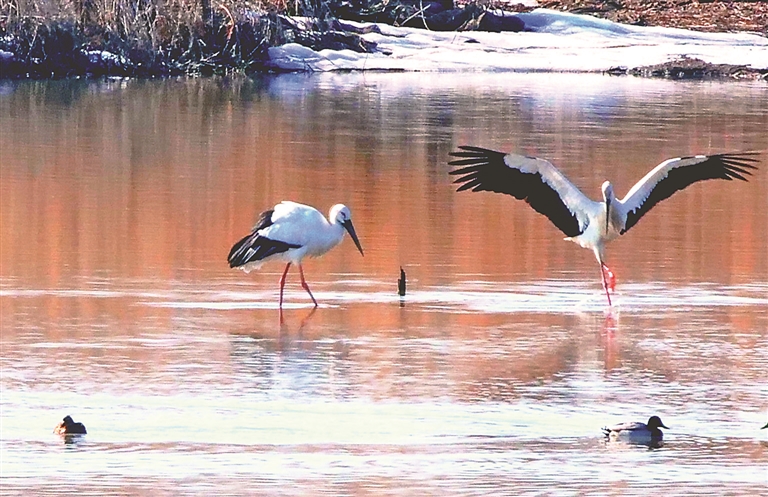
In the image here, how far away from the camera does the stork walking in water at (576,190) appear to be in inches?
402

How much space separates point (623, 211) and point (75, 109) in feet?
34.7

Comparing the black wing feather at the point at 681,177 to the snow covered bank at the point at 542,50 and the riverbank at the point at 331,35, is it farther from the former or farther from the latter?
the snow covered bank at the point at 542,50

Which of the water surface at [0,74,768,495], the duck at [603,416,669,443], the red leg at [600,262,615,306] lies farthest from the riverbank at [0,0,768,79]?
the duck at [603,416,669,443]

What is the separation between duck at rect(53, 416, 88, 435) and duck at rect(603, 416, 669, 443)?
1.88 m

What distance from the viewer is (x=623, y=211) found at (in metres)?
10.4


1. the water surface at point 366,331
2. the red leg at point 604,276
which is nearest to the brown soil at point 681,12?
the water surface at point 366,331

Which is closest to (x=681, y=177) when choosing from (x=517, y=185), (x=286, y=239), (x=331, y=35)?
(x=517, y=185)

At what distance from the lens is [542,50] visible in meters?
28.2

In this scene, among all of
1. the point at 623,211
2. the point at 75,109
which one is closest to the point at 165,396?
the point at 623,211

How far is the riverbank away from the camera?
24.5 metres

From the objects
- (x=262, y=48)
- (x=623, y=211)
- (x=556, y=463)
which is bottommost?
(x=556, y=463)

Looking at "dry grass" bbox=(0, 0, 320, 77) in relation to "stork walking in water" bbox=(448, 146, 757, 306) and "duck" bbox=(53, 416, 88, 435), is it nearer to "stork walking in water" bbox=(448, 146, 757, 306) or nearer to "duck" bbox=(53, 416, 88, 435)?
"stork walking in water" bbox=(448, 146, 757, 306)

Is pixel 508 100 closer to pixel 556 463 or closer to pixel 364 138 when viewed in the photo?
pixel 364 138

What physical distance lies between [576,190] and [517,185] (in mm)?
330
